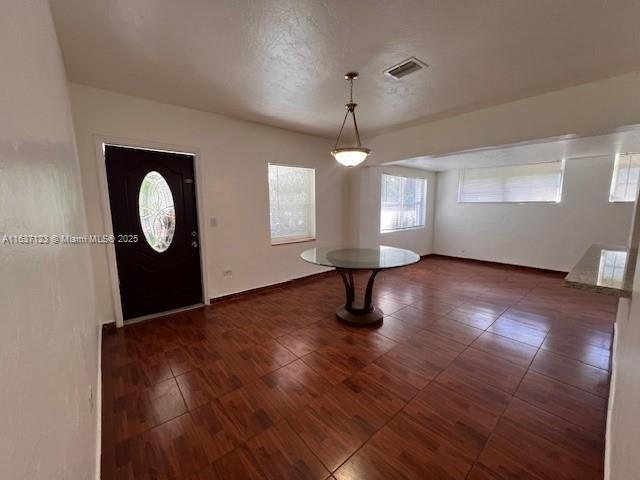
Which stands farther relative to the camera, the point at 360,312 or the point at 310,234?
the point at 310,234

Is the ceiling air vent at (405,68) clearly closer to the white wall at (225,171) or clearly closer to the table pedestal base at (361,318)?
the white wall at (225,171)

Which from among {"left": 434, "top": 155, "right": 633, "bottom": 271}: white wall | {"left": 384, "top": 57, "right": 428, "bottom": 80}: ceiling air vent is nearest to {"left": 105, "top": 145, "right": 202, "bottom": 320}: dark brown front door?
{"left": 384, "top": 57, "right": 428, "bottom": 80}: ceiling air vent

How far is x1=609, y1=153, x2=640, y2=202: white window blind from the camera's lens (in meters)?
4.46

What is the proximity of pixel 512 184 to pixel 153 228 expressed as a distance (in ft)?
22.3

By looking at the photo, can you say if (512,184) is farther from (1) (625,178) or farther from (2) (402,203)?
(2) (402,203)

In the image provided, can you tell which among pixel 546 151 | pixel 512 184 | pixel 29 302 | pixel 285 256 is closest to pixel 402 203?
pixel 512 184

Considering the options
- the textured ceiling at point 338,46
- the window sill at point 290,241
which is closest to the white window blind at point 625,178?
the textured ceiling at point 338,46

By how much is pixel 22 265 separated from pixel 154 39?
214cm

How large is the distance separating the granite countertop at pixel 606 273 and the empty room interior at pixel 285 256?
0.02m

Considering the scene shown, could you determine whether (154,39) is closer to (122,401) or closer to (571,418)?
(122,401)

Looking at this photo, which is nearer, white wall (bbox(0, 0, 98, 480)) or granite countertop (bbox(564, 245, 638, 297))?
white wall (bbox(0, 0, 98, 480))

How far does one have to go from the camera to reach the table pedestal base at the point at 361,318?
2.99 metres

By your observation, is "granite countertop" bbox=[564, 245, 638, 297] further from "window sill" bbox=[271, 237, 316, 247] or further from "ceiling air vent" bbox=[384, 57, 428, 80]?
"window sill" bbox=[271, 237, 316, 247]

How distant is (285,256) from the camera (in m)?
4.42
